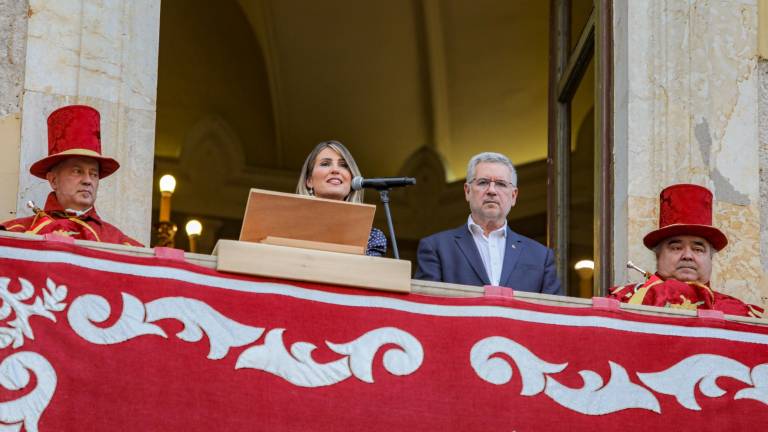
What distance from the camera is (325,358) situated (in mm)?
5855

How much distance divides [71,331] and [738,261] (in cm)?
313

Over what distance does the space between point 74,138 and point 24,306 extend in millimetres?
1009

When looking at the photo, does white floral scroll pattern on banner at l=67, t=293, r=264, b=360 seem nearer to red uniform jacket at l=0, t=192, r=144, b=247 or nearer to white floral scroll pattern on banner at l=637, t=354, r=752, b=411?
red uniform jacket at l=0, t=192, r=144, b=247

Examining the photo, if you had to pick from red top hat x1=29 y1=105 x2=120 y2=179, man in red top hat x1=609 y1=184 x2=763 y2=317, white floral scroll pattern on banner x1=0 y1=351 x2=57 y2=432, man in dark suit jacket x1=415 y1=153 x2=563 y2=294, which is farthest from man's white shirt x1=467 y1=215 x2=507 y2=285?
white floral scroll pattern on banner x1=0 y1=351 x2=57 y2=432

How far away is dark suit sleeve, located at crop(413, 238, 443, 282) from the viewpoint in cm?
681

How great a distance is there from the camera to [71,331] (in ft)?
18.5

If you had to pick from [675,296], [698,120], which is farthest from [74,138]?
[698,120]

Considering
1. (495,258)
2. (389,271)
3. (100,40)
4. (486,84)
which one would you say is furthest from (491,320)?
(486,84)

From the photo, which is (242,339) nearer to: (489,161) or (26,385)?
(26,385)

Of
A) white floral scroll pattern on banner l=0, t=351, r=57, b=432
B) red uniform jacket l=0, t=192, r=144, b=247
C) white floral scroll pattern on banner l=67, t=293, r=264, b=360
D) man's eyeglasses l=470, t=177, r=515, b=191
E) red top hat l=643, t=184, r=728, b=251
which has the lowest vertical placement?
white floral scroll pattern on banner l=0, t=351, r=57, b=432

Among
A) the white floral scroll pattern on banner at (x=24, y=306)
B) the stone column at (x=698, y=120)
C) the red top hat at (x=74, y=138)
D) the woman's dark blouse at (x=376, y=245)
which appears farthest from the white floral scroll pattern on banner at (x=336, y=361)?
the stone column at (x=698, y=120)

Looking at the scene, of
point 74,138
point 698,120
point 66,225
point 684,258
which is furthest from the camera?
point 698,120

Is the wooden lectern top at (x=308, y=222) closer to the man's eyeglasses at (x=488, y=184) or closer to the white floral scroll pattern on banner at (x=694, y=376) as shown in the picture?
the man's eyeglasses at (x=488, y=184)

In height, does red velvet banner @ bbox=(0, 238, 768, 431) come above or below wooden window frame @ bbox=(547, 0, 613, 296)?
below
